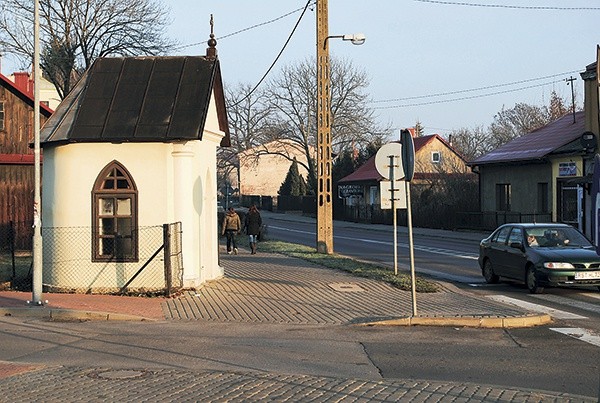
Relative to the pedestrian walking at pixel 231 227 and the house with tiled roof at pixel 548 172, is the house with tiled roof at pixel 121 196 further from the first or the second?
the house with tiled roof at pixel 548 172

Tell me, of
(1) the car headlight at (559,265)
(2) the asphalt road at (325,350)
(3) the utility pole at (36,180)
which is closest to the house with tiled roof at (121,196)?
(3) the utility pole at (36,180)

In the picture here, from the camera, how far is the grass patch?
18375 millimetres

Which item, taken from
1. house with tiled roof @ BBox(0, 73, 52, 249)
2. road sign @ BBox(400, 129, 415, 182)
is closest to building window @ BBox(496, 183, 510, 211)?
house with tiled roof @ BBox(0, 73, 52, 249)

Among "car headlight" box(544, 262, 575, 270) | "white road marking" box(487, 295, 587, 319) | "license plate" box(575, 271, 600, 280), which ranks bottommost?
"white road marking" box(487, 295, 587, 319)

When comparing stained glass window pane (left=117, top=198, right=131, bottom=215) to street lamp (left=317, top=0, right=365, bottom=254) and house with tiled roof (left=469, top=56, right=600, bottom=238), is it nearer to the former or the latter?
street lamp (left=317, top=0, right=365, bottom=254)

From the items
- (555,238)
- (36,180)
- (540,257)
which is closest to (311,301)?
(540,257)

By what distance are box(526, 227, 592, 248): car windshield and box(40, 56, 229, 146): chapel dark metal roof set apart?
742 cm

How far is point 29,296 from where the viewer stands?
1627 cm

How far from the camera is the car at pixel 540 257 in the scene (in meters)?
17.4

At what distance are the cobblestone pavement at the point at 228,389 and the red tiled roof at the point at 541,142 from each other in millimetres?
34442

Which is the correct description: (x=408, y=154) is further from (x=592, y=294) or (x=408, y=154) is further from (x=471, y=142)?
(x=471, y=142)

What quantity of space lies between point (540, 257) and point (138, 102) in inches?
341

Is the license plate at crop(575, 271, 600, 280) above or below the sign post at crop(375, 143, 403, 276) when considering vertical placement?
below

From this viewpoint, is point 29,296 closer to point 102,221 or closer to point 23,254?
point 102,221
